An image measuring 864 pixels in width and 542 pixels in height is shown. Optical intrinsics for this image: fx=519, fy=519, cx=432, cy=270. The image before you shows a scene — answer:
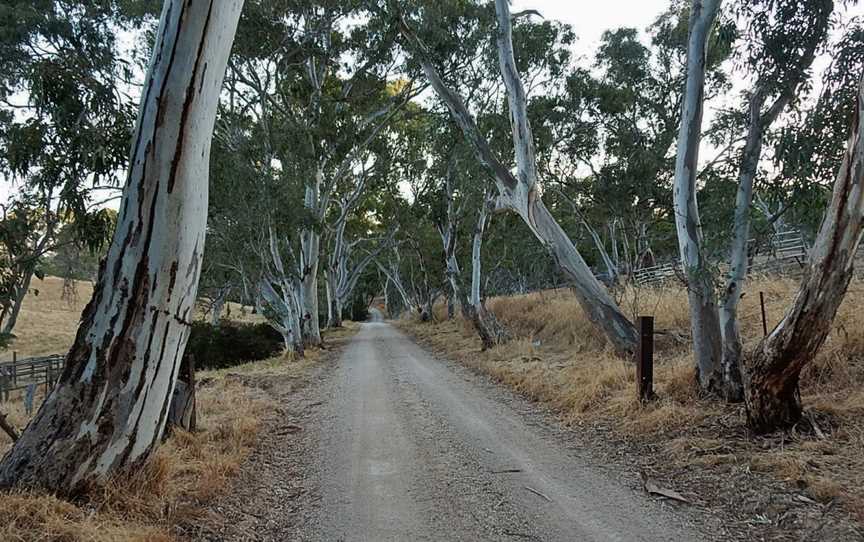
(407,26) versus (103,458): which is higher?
(407,26)

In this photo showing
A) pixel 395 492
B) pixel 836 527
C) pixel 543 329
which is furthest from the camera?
pixel 543 329

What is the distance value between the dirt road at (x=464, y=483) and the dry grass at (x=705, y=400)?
82 centimetres

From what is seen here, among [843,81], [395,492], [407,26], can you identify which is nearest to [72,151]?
[395,492]

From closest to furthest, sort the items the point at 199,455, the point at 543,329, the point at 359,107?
1. the point at 199,455
2. the point at 543,329
3. the point at 359,107

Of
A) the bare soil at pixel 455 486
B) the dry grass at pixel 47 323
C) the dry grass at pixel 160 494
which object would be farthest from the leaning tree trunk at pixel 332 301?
the bare soil at pixel 455 486

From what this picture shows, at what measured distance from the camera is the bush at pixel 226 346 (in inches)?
768

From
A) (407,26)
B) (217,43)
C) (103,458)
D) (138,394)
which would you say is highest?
(407,26)

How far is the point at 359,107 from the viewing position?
17312mm

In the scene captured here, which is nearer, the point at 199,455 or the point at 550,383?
the point at 199,455

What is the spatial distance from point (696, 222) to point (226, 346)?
59.7ft

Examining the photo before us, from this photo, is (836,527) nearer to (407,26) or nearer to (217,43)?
(217,43)

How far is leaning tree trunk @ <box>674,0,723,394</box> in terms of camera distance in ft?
20.2

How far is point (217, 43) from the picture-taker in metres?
3.88

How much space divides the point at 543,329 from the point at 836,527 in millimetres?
11894
